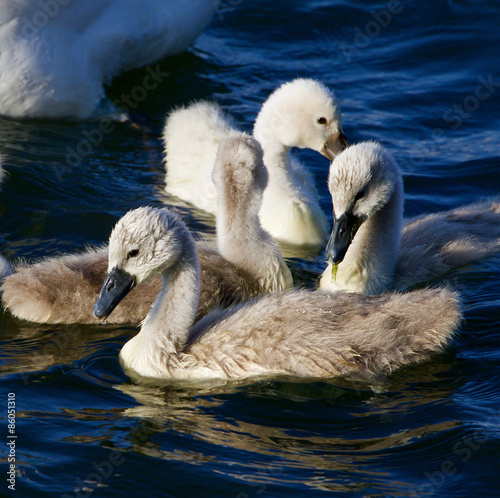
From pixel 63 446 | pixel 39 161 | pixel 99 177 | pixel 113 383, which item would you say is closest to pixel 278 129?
pixel 99 177

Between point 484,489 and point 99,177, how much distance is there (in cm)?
519

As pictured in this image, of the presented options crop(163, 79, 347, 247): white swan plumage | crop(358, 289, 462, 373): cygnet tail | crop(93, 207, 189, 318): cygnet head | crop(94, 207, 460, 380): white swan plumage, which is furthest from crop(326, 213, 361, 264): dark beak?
crop(163, 79, 347, 247): white swan plumage

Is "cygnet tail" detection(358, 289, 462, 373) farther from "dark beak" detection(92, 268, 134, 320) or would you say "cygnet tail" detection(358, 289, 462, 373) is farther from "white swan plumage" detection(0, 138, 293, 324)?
"dark beak" detection(92, 268, 134, 320)

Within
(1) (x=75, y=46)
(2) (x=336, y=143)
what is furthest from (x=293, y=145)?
(1) (x=75, y=46)

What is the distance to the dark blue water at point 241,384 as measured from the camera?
15.5ft

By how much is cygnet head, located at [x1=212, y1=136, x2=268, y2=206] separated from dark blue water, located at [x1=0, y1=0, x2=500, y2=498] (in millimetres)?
1114

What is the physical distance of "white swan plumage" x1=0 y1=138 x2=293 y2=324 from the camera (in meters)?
6.16

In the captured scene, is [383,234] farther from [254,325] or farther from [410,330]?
[254,325]

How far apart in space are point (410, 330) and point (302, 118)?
8.82 ft

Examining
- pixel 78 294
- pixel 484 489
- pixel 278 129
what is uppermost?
pixel 278 129

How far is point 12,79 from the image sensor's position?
28.2ft

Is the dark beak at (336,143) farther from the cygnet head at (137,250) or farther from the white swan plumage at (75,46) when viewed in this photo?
the white swan plumage at (75,46)

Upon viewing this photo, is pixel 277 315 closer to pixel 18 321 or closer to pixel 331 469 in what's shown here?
pixel 331 469

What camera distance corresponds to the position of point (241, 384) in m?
5.55
